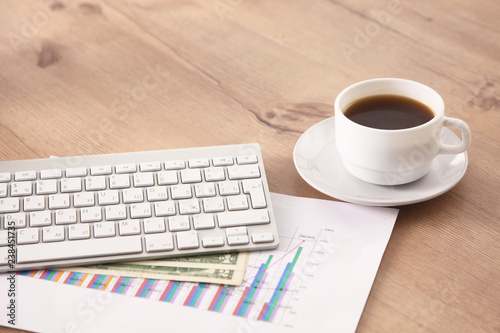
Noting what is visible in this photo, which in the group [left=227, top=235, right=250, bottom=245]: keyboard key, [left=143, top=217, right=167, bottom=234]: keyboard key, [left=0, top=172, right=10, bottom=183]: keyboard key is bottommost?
[left=0, top=172, right=10, bottom=183]: keyboard key

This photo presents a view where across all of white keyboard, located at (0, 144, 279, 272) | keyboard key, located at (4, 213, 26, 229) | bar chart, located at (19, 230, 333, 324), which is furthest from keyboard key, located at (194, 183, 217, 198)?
keyboard key, located at (4, 213, 26, 229)

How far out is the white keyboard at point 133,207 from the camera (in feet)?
2.24

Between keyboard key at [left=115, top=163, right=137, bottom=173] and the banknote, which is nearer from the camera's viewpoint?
the banknote

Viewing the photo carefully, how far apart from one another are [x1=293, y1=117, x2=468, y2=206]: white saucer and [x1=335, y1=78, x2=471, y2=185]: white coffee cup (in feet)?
0.04

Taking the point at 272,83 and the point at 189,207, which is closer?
the point at 189,207

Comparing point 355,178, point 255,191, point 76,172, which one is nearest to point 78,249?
point 76,172

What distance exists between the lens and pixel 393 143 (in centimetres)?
70

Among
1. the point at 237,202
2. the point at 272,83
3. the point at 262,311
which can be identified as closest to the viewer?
the point at 262,311

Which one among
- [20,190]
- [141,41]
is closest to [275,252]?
[20,190]

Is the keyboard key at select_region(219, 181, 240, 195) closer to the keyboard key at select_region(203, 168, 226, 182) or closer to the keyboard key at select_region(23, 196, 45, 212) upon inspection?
the keyboard key at select_region(203, 168, 226, 182)

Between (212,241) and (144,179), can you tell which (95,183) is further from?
(212,241)

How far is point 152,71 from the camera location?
1007 millimetres

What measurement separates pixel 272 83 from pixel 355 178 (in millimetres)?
283

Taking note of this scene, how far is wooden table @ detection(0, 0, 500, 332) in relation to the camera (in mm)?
684
